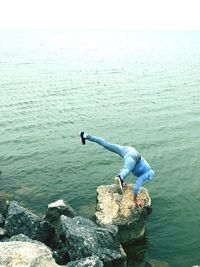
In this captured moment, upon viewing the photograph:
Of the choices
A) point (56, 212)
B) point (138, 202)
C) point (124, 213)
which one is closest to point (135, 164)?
point (138, 202)

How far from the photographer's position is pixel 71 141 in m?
35.1

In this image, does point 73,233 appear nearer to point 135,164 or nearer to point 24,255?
point 24,255

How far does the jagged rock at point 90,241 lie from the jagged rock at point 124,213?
53.4 inches

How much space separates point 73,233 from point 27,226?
3.27 meters

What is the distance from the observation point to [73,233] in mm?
17875

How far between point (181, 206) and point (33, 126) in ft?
66.4

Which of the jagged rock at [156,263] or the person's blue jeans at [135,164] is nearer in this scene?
the jagged rock at [156,263]

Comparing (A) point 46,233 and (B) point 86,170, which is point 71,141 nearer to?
(B) point 86,170

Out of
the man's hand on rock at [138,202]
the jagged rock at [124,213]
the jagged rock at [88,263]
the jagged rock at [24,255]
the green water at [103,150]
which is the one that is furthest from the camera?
the green water at [103,150]

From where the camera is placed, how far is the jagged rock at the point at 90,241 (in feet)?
57.6

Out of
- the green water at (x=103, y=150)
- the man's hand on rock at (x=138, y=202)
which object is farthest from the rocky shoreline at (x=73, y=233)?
the green water at (x=103, y=150)

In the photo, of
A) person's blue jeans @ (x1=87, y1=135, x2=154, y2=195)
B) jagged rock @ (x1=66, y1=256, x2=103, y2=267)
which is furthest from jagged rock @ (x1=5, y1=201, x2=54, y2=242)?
person's blue jeans @ (x1=87, y1=135, x2=154, y2=195)

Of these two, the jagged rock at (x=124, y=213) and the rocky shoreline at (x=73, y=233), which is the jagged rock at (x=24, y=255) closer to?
the rocky shoreline at (x=73, y=233)

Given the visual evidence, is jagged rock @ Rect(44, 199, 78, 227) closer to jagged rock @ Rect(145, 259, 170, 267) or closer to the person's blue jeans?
the person's blue jeans
